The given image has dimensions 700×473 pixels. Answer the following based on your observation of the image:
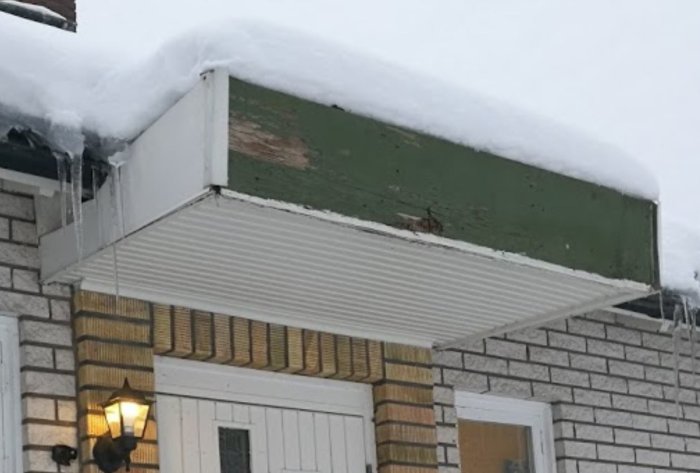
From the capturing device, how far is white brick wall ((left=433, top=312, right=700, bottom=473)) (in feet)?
26.2

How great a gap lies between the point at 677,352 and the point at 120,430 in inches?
143

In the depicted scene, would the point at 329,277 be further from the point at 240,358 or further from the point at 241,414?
the point at 241,414

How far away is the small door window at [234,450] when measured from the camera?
Result: 22.4 feet

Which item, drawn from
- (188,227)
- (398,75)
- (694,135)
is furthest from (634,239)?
(694,135)

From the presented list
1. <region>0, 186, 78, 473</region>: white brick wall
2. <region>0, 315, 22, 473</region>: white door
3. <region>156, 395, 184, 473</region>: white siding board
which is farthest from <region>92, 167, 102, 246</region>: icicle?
<region>156, 395, 184, 473</region>: white siding board

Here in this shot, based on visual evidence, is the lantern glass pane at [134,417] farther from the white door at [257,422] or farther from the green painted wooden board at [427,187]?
the green painted wooden board at [427,187]

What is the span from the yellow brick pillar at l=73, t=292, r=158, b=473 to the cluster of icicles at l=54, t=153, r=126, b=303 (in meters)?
0.29

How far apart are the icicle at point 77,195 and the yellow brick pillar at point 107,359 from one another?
36 centimetres

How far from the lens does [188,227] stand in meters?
5.90

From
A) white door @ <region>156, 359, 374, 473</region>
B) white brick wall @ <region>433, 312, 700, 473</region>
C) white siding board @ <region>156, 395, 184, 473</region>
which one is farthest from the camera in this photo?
white brick wall @ <region>433, 312, 700, 473</region>

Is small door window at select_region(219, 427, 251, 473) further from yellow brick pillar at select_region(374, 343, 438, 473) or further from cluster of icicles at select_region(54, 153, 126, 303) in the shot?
cluster of icicles at select_region(54, 153, 126, 303)

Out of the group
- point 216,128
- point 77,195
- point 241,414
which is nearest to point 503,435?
point 241,414

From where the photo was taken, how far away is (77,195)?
6012mm

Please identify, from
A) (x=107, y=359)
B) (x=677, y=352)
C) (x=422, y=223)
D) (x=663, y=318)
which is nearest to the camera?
(x=422, y=223)
